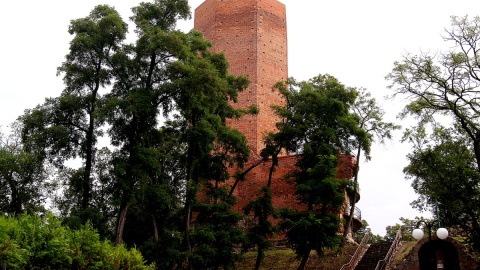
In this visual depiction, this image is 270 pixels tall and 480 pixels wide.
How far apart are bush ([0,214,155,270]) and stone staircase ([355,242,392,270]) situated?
9857 mm

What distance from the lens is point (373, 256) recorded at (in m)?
20.8

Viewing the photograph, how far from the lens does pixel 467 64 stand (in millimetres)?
17094

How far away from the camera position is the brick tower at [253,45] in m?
26.5

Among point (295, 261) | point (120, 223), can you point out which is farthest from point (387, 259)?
point (120, 223)

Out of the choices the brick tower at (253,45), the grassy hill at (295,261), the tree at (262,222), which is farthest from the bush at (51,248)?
the brick tower at (253,45)

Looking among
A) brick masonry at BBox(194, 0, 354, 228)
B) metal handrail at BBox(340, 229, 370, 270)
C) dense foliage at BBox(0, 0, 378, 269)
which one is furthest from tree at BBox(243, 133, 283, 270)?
brick masonry at BBox(194, 0, 354, 228)

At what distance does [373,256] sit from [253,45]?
506 inches

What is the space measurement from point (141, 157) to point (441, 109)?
413 inches

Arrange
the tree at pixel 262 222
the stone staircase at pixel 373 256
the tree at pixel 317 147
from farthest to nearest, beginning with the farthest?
1. the stone staircase at pixel 373 256
2. the tree at pixel 262 222
3. the tree at pixel 317 147

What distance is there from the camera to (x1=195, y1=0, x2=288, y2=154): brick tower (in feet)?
86.8

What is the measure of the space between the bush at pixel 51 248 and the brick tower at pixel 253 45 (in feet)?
43.7

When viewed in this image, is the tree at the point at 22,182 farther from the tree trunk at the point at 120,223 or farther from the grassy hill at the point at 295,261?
the grassy hill at the point at 295,261

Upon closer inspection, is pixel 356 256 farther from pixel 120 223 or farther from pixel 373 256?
pixel 120 223

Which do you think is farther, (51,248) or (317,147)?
(317,147)
